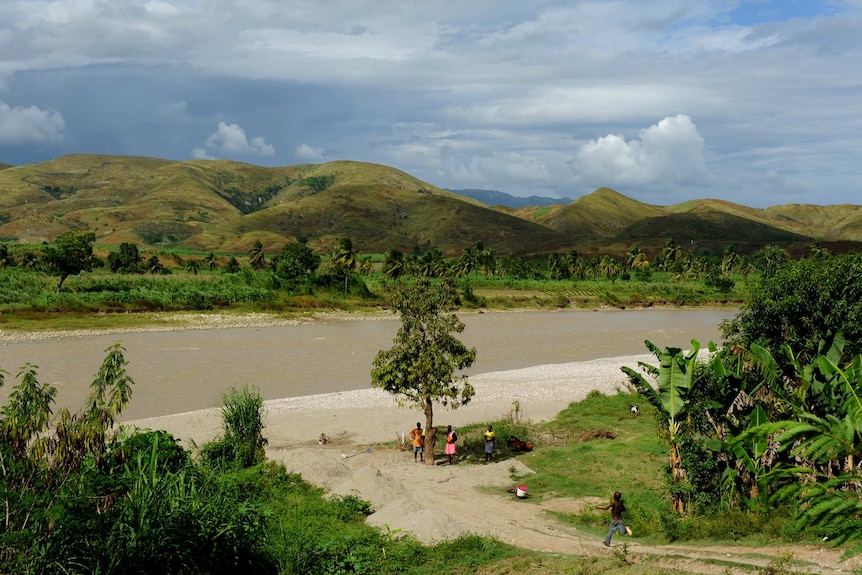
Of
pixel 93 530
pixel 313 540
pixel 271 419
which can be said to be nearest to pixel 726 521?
pixel 313 540

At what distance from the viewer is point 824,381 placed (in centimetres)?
1795

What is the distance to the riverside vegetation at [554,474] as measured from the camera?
1009 cm

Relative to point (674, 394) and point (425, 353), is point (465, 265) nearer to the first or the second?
point (425, 353)

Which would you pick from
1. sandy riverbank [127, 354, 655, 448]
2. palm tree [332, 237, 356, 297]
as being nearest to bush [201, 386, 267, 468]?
sandy riverbank [127, 354, 655, 448]

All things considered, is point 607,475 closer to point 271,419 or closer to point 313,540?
point 313,540

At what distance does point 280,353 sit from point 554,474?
37888 mm

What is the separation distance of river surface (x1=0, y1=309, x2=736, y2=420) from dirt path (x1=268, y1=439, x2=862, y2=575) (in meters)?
17.7

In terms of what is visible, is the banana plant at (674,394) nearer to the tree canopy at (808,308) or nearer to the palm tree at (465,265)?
the tree canopy at (808,308)

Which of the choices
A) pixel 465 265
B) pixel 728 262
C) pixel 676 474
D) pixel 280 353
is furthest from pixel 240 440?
pixel 728 262

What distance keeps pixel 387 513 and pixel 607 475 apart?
9.19 m

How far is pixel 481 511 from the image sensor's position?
19.0 m

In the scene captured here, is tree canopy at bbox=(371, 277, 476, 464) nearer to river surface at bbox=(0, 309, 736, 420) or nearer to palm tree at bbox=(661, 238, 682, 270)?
river surface at bbox=(0, 309, 736, 420)

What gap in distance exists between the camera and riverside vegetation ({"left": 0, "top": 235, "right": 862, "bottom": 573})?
10094mm

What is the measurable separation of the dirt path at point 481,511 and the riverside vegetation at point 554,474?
80cm
